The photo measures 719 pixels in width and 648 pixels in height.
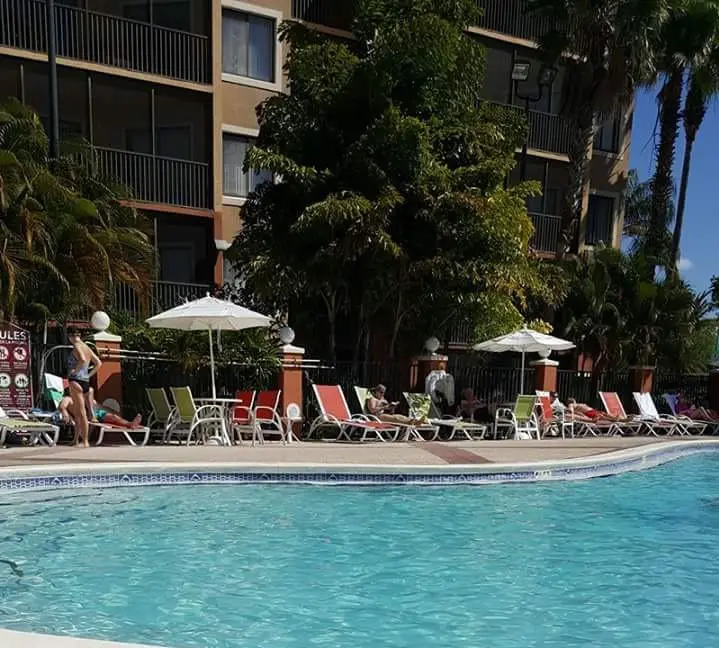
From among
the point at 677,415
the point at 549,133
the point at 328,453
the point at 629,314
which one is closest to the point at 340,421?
the point at 328,453

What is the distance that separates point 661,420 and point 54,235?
13.0 m

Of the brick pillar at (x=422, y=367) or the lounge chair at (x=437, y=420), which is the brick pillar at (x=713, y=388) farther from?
the brick pillar at (x=422, y=367)

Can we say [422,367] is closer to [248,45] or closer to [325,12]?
[248,45]

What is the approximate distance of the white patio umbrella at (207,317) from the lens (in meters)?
10.0

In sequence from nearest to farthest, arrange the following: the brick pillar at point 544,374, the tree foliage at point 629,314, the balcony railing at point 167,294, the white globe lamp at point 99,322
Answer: the white globe lamp at point 99,322
the brick pillar at point 544,374
the balcony railing at point 167,294
the tree foliage at point 629,314

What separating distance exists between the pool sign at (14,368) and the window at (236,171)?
27.2 ft

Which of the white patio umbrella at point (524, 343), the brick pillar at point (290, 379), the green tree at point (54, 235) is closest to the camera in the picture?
the green tree at point (54, 235)

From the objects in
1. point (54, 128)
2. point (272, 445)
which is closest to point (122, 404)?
point (272, 445)

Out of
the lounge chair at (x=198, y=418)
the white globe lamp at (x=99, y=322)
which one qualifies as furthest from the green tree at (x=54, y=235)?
the lounge chair at (x=198, y=418)

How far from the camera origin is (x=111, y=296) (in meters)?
12.9

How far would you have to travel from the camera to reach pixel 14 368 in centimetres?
1027

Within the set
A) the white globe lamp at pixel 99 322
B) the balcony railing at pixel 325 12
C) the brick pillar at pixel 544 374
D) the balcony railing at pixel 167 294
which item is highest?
the balcony railing at pixel 325 12

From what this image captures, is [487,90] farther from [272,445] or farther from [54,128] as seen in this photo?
[272,445]

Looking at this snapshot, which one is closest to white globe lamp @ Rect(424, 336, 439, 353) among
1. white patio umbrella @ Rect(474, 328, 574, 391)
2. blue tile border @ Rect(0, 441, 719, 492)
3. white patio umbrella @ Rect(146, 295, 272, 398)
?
white patio umbrella @ Rect(474, 328, 574, 391)
